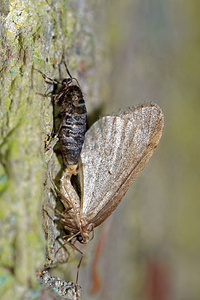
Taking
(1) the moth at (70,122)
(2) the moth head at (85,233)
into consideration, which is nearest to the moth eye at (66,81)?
(1) the moth at (70,122)

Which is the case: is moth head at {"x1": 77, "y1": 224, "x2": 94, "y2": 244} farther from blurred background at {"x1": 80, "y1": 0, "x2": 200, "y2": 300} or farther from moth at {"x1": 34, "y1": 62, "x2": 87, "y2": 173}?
blurred background at {"x1": 80, "y1": 0, "x2": 200, "y2": 300}

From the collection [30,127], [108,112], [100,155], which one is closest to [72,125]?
[100,155]

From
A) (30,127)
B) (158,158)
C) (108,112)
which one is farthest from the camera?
(158,158)

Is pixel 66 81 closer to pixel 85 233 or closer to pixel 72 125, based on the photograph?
pixel 72 125

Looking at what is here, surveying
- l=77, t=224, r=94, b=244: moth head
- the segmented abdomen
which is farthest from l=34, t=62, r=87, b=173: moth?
l=77, t=224, r=94, b=244: moth head

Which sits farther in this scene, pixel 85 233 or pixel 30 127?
pixel 85 233

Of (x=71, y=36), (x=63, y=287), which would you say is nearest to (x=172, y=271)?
(x=63, y=287)
